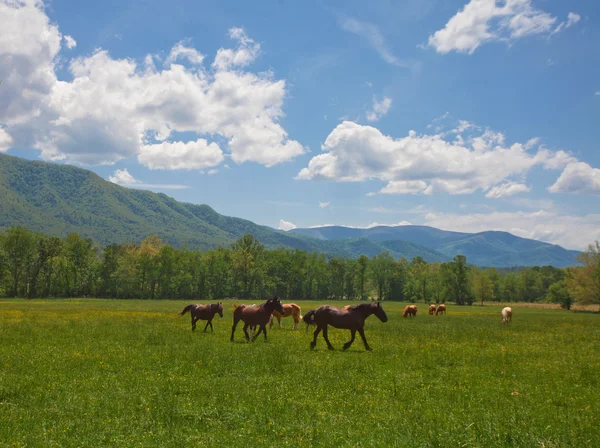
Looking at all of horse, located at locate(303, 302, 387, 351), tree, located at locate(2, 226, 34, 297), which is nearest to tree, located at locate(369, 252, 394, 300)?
tree, located at locate(2, 226, 34, 297)

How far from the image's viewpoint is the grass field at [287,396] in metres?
8.54

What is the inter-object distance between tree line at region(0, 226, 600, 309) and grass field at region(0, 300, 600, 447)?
95103mm

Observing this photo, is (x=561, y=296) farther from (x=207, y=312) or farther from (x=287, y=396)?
(x=287, y=396)

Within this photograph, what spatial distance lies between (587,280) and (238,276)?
9532 centimetres

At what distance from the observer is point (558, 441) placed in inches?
327

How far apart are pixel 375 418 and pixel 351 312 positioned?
10.7 m

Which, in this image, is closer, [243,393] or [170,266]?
[243,393]

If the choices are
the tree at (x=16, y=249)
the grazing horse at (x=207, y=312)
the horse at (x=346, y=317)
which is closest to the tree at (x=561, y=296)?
the horse at (x=346, y=317)

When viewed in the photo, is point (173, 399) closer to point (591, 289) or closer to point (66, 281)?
point (591, 289)

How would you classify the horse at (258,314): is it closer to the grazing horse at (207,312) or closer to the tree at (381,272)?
the grazing horse at (207,312)

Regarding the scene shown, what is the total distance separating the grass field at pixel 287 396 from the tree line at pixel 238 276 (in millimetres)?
95103

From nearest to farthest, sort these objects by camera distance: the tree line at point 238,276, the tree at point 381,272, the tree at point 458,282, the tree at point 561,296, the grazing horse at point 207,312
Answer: the grazing horse at point 207,312 < the tree line at point 238,276 < the tree at point 561,296 < the tree at point 458,282 < the tree at point 381,272

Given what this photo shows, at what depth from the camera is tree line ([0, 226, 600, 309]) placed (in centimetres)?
10119

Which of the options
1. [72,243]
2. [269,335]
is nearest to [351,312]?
[269,335]
